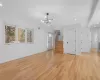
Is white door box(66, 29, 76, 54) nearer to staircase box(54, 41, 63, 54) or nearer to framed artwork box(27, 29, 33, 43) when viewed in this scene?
staircase box(54, 41, 63, 54)

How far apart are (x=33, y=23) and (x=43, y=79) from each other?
5.74 metres

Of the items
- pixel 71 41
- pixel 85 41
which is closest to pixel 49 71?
pixel 71 41

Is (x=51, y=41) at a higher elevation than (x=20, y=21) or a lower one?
lower

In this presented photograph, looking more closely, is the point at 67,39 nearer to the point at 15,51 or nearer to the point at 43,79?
the point at 15,51

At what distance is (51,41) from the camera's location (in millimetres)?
11891

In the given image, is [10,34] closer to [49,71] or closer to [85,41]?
[49,71]

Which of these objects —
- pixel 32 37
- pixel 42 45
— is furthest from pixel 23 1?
pixel 42 45

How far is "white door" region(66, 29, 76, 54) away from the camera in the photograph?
817 centimetres

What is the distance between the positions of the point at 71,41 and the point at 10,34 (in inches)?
196

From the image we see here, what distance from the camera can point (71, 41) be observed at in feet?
27.2

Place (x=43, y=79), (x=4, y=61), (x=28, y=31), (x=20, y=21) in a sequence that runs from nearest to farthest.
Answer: (x=43, y=79)
(x=4, y=61)
(x=20, y=21)
(x=28, y=31)

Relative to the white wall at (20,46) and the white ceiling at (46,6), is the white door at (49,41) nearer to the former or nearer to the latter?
the white wall at (20,46)

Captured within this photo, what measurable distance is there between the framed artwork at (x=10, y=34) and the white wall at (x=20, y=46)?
0.27 metres

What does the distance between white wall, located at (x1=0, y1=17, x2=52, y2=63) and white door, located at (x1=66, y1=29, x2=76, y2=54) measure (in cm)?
260
